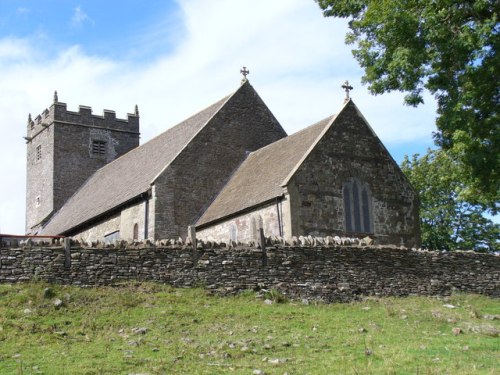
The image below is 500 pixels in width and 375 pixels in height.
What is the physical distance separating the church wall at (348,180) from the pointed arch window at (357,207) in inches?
6.6

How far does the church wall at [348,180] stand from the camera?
28219 mm

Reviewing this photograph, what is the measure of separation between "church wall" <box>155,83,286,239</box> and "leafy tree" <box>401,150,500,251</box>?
12903 millimetres

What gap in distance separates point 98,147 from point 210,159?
1664cm

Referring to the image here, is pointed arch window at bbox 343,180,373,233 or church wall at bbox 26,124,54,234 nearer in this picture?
pointed arch window at bbox 343,180,373,233

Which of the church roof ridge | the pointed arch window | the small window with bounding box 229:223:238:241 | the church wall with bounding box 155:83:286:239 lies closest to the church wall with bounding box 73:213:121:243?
the church roof ridge

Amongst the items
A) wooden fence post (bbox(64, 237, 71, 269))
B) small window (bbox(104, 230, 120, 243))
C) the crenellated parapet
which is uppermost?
the crenellated parapet

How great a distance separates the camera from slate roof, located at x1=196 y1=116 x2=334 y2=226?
29422 millimetres

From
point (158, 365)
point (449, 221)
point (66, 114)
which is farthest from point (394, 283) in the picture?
point (66, 114)

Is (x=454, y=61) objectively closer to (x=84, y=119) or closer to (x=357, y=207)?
(x=357, y=207)

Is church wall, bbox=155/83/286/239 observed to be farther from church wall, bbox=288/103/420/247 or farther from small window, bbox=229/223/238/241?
church wall, bbox=288/103/420/247

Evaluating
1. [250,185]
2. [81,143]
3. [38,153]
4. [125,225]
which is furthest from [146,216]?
[38,153]

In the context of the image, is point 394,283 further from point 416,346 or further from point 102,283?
point 102,283

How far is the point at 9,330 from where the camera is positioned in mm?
16766

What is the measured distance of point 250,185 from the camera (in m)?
31.4
